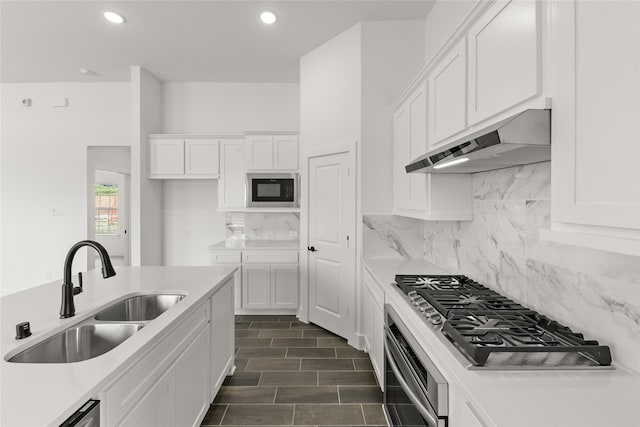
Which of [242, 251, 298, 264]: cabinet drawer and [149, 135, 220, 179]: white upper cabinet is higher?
[149, 135, 220, 179]: white upper cabinet

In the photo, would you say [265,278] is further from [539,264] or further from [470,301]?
[539,264]

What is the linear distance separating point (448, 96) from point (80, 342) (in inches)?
89.7

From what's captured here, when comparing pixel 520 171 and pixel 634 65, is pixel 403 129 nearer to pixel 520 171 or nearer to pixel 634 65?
pixel 520 171

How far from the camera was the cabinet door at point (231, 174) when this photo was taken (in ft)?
15.9

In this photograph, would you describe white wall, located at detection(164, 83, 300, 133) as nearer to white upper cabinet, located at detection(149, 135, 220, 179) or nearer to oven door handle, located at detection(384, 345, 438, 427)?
white upper cabinet, located at detection(149, 135, 220, 179)

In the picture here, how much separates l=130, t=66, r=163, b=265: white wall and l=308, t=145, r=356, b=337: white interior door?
7.84 ft

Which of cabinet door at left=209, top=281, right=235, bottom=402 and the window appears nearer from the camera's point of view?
cabinet door at left=209, top=281, right=235, bottom=402

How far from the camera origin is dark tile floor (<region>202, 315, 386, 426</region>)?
7.61 feet

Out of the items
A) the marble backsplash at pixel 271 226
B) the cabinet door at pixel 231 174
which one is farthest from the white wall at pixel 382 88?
the cabinet door at pixel 231 174

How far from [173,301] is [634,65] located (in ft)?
7.61

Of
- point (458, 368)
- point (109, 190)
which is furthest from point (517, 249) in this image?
point (109, 190)

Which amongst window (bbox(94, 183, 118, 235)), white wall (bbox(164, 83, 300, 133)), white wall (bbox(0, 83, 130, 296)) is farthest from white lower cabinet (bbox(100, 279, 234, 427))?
window (bbox(94, 183, 118, 235))

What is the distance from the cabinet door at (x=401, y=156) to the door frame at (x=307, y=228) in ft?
1.34

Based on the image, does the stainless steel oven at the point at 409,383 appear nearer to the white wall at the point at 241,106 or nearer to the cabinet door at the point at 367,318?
the cabinet door at the point at 367,318
